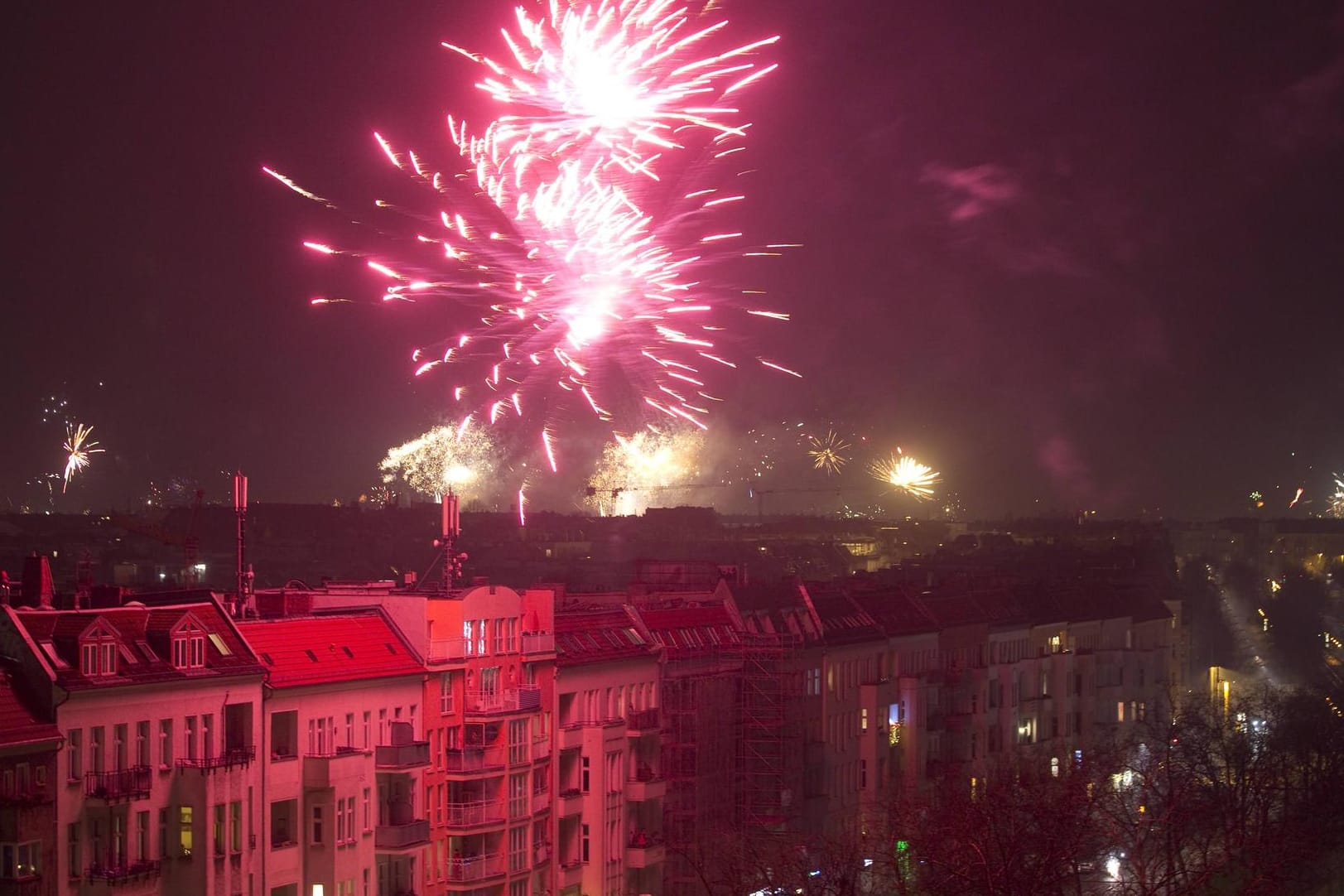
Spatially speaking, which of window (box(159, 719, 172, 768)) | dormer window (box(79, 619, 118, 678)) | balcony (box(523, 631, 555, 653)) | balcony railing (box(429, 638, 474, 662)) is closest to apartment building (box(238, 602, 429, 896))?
balcony railing (box(429, 638, 474, 662))

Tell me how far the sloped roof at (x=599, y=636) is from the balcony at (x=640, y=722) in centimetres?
165

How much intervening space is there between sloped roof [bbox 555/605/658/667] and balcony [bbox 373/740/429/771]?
7.58 metres

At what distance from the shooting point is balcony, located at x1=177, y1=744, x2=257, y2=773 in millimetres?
38562

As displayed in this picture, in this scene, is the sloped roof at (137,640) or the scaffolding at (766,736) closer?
the sloped roof at (137,640)

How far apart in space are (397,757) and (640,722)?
40.7ft

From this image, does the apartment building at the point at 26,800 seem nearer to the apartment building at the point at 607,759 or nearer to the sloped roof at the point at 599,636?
the apartment building at the point at 607,759

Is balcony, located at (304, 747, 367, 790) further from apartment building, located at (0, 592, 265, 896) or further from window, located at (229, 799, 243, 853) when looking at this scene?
window, located at (229, 799, 243, 853)

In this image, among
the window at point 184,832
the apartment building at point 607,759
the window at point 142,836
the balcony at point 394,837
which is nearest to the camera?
the window at point 142,836

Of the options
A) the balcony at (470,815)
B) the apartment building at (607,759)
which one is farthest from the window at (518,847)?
the apartment building at (607,759)

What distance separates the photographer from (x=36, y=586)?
41.8 m

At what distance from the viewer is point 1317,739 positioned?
8244 cm

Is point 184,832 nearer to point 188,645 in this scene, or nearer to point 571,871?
point 188,645

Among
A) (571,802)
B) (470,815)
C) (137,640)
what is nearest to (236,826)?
(137,640)

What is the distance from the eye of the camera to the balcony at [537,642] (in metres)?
50.9
